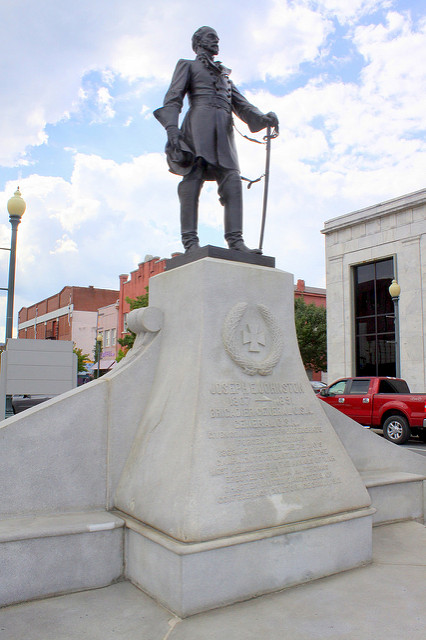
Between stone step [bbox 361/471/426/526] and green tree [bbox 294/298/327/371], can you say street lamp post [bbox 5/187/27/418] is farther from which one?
green tree [bbox 294/298/327/371]

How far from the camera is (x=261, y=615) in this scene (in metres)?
3.18

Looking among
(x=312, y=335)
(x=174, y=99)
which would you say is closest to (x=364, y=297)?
(x=312, y=335)

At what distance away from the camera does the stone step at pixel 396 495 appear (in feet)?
16.7

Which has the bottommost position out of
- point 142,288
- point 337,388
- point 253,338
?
point 337,388

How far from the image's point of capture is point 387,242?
22969mm

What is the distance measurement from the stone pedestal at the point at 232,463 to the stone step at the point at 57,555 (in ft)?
0.56

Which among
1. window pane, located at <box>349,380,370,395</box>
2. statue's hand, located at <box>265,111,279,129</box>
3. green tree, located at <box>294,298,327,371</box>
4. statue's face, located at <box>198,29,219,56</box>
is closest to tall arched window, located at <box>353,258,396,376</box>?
window pane, located at <box>349,380,370,395</box>

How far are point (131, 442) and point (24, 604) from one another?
4.64 feet

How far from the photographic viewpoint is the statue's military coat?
→ 4.95m

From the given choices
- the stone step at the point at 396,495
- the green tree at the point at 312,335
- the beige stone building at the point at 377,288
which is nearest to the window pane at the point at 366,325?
the beige stone building at the point at 377,288

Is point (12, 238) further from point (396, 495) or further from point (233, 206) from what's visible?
point (396, 495)

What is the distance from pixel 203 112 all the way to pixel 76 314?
5408 centimetres

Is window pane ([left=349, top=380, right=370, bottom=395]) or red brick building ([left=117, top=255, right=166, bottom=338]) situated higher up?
red brick building ([left=117, top=255, right=166, bottom=338])

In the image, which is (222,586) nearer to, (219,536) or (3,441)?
(219,536)
